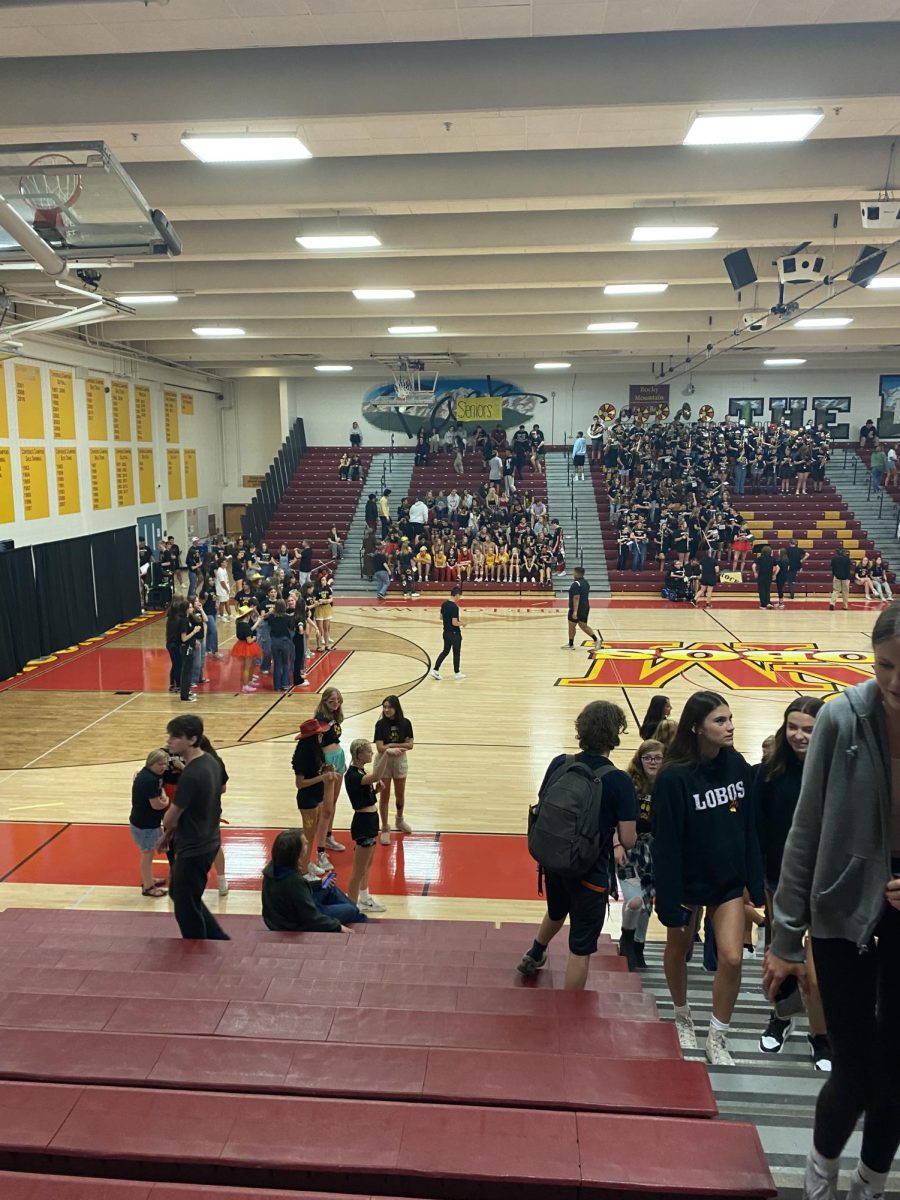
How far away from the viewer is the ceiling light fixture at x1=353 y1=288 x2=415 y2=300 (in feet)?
43.1

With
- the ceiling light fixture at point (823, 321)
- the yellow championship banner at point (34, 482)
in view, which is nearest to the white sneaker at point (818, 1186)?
the yellow championship banner at point (34, 482)

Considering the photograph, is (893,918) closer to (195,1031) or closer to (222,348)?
(195,1031)

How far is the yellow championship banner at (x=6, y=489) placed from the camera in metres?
15.0

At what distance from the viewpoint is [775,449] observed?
88.6 feet

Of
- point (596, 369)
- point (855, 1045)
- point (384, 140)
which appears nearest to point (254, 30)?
point (384, 140)

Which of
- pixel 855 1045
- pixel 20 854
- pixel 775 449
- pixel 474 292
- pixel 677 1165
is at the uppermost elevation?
pixel 474 292

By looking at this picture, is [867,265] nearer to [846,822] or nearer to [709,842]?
[709,842]

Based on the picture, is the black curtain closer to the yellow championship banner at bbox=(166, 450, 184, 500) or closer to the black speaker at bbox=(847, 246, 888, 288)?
the yellow championship banner at bbox=(166, 450, 184, 500)

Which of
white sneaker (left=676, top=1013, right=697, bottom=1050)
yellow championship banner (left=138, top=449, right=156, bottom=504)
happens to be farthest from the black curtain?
white sneaker (left=676, top=1013, right=697, bottom=1050)

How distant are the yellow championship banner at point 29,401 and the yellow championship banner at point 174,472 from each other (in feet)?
24.4

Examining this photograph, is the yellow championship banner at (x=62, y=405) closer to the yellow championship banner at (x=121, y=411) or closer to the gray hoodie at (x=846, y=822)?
the yellow championship banner at (x=121, y=411)

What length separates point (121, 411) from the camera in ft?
67.3

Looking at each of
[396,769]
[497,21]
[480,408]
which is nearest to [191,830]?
[396,769]

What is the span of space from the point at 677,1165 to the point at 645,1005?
1294 millimetres
